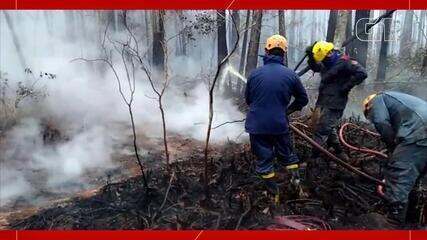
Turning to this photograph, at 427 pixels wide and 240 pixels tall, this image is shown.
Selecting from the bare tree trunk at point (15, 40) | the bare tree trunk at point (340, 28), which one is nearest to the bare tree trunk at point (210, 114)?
the bare tree trunk at point (340, 28)

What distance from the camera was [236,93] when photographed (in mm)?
3857

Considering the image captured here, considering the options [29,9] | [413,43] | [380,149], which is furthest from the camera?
[380,149]

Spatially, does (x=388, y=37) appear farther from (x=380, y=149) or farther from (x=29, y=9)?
(x=29, y=9)

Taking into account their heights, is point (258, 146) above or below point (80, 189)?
above

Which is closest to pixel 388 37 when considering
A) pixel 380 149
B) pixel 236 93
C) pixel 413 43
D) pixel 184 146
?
pixel 413 43

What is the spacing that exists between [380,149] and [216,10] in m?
1.85

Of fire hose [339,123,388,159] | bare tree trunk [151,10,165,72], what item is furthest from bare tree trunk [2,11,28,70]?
fire hose [339,123,388,159]

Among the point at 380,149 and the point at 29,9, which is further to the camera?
the point at 380,149

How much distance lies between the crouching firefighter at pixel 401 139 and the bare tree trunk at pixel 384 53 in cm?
22

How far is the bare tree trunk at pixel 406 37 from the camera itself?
3549 millimetres

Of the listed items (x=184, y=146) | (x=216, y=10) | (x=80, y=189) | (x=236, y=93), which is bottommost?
(x=80, y=189)

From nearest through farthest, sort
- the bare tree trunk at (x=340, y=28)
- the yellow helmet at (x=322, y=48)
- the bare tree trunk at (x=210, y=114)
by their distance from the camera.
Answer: the bare tree trunk at (x=340, y=28)
the bare tree trunk at (x=210, y=114)
the yellow helmet at (x=322, y=48)

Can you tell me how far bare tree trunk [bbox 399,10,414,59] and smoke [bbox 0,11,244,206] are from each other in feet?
4.78

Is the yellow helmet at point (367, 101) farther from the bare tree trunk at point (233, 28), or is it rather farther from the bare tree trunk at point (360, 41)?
the bare tree trunk at point (233, 28)
